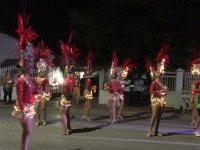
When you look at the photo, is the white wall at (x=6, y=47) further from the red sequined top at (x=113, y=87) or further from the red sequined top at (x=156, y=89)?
the red sequined top at (x=156, y=89)

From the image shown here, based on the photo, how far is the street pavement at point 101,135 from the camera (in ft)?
40.0

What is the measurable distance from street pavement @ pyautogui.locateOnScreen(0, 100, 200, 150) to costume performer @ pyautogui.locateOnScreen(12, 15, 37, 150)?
198 cm

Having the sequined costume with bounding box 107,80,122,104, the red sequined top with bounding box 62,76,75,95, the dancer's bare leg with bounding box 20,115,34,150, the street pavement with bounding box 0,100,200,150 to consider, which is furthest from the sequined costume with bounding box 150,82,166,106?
the dancer's bare leg with bounding box 20,115,34,150

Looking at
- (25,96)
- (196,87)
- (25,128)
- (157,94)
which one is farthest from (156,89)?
(25,128)

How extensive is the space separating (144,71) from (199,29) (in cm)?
347

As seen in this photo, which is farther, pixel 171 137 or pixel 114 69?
pixel 114 69

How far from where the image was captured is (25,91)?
382 inches

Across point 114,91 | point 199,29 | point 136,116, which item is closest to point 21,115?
point 114,91

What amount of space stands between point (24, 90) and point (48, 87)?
20.6 feet

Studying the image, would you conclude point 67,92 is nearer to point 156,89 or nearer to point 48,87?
point 48,87

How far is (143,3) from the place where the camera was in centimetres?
2466

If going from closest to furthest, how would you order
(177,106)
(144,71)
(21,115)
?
(21,115) < (177,106) < (144,71)

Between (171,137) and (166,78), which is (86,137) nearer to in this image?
(171,137)

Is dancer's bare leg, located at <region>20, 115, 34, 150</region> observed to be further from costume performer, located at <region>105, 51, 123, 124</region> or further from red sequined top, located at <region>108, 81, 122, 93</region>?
red sequined top, located at <region>108, 81, 122, 93</region>
